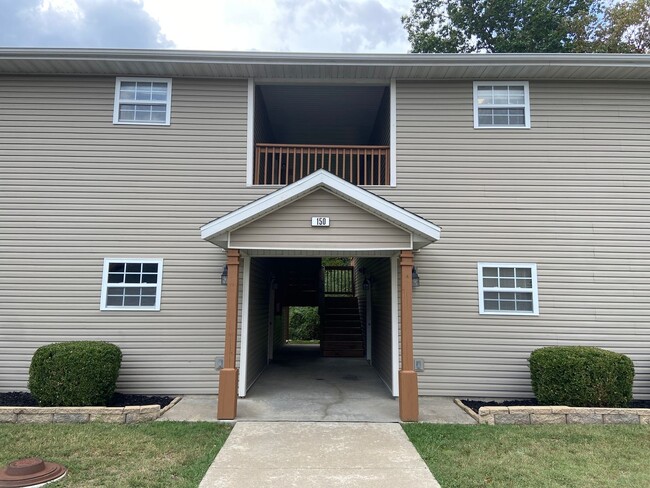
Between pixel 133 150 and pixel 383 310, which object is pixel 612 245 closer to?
pixel 383 310

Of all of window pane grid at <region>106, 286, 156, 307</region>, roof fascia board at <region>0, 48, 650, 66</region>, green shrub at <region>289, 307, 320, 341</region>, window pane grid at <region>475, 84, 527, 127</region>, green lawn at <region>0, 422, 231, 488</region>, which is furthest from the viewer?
green shrub at <region>289, 307, 320, 341</region>

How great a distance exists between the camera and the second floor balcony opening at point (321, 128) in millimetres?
8273

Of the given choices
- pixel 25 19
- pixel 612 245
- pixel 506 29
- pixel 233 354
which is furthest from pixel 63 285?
pixel 25 19

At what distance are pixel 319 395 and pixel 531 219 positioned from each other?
16.0 feet

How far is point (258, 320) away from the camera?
9.17 metres

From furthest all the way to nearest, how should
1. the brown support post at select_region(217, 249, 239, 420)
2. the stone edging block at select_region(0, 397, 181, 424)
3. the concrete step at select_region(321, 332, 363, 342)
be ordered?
1. the concrete step at select_region(321, 332, 363, 342)
2. the brown support post at select_region(217, 249, 239, 420)
3. the stone edging block at select_region(0, 397, 181, 424)

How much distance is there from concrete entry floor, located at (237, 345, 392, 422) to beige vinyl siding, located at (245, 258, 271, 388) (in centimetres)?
28

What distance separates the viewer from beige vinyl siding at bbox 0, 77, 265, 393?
7.50 meters

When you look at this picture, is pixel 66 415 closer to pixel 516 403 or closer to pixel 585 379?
pixel 516 403

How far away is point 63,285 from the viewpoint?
299 inches

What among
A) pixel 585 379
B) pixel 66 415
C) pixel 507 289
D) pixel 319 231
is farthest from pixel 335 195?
pixel 66 415

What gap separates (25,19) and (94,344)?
140 ft

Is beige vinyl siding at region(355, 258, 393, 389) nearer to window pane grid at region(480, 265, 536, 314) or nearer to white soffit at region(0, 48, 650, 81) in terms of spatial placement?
window pane grid at region(480, 265, 536, 314)

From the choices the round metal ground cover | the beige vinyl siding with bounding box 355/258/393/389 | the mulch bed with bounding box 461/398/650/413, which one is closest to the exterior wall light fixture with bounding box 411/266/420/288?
the beige vinyl siding with bounding box 355/258/393/389
